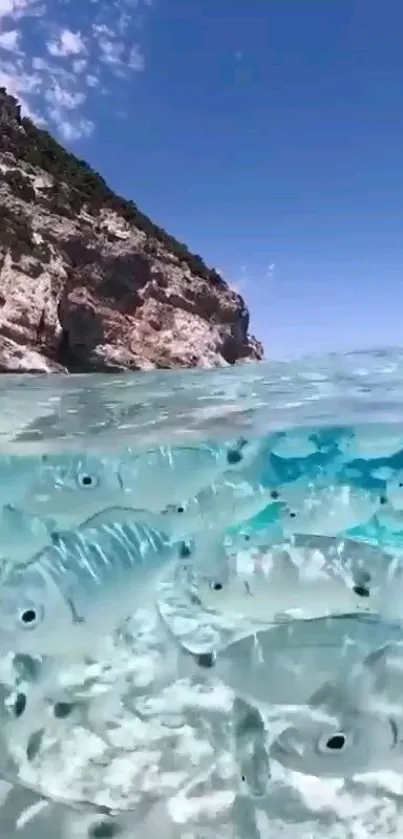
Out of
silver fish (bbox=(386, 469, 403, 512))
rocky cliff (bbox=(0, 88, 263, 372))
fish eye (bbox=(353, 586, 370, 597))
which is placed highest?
rocky cliff (bbox=(0, 88, 263, 372))

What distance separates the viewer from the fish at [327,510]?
28.6 ft

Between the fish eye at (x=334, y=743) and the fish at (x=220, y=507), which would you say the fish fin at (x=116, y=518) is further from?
the fish eye at (x=334, y=743)

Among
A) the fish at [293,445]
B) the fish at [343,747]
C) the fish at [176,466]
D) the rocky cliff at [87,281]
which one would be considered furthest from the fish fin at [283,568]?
the rocky cliff at [87,281]

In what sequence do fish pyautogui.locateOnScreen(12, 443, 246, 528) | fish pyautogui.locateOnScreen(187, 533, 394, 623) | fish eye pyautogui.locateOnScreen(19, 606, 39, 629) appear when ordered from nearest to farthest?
fish eye pyautogui.locateOnScreen(19, 606, 39, 629), fish pyautogui.locateOnScreen(187, 533, 394, 623), fish pyautogui.locateOnScreen(12, 443, 246, 528)

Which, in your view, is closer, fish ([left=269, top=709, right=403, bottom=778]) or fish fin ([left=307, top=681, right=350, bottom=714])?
fish ([left=269, top=709, right=403, bottom=778])

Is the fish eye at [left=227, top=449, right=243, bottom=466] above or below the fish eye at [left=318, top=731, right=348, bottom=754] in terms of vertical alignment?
below

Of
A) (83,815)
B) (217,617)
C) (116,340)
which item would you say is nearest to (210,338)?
(116,340)

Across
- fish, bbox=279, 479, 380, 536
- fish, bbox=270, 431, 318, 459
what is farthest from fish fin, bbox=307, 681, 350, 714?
fish, bbox=270, 431, 318, 459

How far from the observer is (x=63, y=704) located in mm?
4402

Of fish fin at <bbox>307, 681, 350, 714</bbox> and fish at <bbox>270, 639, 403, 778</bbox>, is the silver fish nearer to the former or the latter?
fish at <bbox>270, 639, 403, 778</bbox>

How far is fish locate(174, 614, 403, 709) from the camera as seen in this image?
3750 mm

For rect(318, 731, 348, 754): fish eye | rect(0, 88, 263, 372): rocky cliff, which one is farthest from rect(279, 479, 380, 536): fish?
rect(0, 88, 263, 372): rocky cliff

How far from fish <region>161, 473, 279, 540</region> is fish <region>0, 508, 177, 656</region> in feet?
9.55

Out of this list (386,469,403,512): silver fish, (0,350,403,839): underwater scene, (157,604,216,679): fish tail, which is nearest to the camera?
(0,350,403,839): underwater scene
